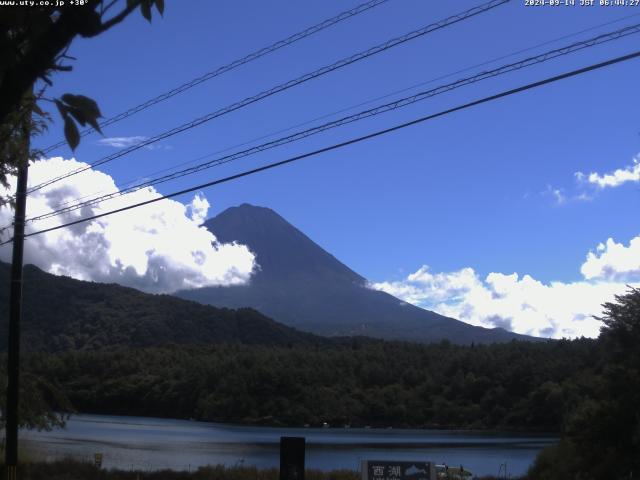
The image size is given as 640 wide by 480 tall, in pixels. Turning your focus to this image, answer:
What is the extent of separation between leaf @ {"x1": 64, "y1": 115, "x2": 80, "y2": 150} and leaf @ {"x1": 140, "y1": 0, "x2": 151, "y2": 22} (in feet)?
1.74

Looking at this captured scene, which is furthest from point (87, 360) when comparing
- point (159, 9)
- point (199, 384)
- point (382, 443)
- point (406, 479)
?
point (159, 9)

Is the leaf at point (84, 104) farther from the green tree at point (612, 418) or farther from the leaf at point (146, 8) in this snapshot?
the green tree at point (612, 418)

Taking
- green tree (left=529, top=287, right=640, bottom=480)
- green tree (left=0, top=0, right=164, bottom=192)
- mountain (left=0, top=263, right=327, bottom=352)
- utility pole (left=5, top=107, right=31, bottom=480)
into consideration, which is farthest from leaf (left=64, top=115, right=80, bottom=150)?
mountain (left=0, top=263, right=327, bottom=352)

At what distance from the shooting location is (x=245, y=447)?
2168 inches

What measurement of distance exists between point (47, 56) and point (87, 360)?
88.0 meters

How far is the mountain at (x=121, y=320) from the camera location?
12724 centimetres

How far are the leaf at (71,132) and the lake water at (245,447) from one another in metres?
32.7

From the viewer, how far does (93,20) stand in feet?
9.86

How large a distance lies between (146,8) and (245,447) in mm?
54223

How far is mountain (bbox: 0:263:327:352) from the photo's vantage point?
127244 mm

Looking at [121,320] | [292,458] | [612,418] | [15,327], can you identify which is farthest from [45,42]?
[121,320]

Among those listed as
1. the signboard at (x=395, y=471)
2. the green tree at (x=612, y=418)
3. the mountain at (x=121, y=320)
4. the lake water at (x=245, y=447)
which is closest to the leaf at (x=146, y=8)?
the signboard at (x=395, y=471)

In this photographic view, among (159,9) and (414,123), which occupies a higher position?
(414,123)

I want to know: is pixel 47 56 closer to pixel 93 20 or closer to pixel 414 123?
pixel 93 20
